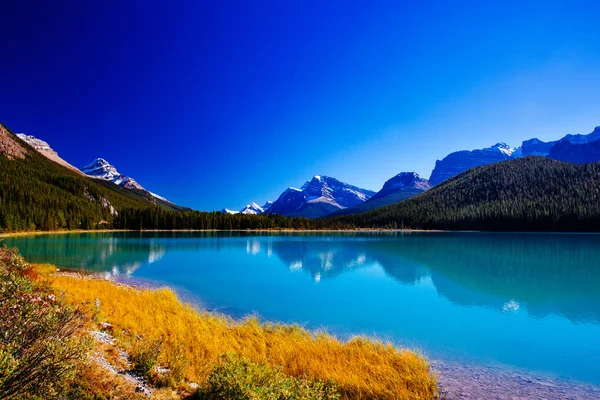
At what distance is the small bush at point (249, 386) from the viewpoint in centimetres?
629

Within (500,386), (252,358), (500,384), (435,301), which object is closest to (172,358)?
(252,358)

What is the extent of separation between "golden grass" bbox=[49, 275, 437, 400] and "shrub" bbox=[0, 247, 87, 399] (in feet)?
10.8

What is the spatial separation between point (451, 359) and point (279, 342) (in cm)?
677

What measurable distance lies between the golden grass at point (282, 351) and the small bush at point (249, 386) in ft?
5.39

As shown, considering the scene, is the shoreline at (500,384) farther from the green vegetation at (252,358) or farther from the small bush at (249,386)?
the small bush at (249,386)

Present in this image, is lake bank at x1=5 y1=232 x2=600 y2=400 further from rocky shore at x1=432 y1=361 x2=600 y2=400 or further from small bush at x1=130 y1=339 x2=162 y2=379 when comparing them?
small bush at x1=130 y1=339 x2=162 y2=379

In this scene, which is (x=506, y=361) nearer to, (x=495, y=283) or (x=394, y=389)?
(x=394, y=389)

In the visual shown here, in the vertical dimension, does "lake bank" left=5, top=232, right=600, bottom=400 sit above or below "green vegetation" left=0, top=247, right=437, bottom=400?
below

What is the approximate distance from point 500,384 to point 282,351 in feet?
23.5

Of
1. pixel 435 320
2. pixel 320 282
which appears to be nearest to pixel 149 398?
pixel 435 320

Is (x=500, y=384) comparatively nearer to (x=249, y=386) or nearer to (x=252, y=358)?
(x=252, y=358)

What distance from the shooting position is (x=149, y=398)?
6539 mm

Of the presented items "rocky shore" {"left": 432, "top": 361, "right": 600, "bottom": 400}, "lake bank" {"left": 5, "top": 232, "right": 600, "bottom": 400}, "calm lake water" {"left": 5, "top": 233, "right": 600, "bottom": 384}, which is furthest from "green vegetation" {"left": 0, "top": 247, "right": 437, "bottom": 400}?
"calm lake water" {"left": 5, "top": 233, "right": 600, "bottom": 384}

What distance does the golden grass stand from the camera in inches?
364
